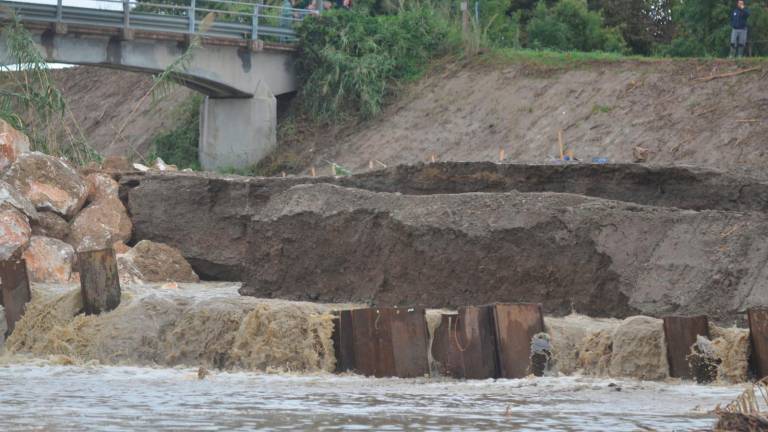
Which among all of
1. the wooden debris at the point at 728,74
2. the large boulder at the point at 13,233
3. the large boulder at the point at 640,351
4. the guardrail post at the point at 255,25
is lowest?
the large boulder at the point at 640,351

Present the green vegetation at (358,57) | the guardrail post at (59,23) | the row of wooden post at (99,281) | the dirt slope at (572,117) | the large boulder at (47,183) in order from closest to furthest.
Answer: the row of wooden post at (99,281), the large boulder at (47,183), the dirt slope at (572,117), the guardrail post at (59,23), the green vegetation at (358,57)

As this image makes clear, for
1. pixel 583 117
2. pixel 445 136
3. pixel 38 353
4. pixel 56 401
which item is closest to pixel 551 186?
pixel 38 353

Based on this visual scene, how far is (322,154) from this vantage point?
32656 millimetres

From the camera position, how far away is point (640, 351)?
370 inches

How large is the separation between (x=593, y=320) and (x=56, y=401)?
4.25m

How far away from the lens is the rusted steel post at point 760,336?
8914 mm

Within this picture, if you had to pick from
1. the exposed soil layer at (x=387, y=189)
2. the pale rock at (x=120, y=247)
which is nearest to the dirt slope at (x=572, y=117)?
the exposed soil layer at (x=387, y=189)

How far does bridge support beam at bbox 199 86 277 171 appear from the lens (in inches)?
1297

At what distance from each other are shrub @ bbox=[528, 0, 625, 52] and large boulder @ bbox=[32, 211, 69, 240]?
67.4 ft

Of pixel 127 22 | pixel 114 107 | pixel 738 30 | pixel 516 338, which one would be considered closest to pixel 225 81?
pixel 127 22

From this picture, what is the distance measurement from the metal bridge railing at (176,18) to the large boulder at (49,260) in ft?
35.6

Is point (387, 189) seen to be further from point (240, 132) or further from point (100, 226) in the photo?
point (240, 132)

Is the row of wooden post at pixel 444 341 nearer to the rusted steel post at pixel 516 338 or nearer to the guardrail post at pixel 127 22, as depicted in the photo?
the rusted steel post at pixel 516 338

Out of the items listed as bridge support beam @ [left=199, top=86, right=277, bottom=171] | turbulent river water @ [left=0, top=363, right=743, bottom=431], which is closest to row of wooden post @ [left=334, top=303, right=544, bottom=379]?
turbulent river water @ [left=0, top=363, right=743, bottom=431]
